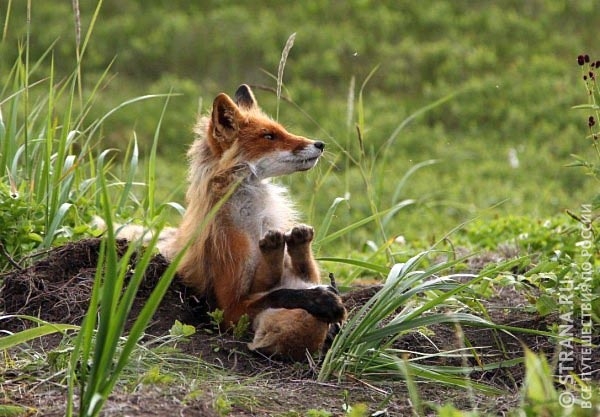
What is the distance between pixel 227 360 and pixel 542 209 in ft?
21.7

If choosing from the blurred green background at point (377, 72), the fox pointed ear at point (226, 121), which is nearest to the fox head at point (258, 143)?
the fox pointed ear at point (226, 121)

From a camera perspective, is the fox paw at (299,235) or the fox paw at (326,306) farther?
the fox paw at (299,235)

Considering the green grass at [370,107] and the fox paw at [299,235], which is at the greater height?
the fox paw at [299,235]

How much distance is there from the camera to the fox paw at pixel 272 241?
5195 mm

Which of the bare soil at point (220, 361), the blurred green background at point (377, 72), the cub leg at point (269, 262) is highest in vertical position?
the cub leg at point (269, 262)

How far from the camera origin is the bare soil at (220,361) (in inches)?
164

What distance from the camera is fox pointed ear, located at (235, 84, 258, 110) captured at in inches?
246

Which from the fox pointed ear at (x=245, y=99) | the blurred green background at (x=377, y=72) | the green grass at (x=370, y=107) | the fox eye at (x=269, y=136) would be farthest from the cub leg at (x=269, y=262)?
the blurred green background at (x=377, y=72)

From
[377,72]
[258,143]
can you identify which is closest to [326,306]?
[258,143]

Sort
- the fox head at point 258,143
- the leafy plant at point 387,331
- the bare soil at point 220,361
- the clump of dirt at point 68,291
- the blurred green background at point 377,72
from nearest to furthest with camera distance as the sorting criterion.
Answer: the bare soil at point 220,361 → the leafy plant at point 387,331 → the clump of dirt at point 68,291 → the fox head at point 258,143 → the blurred green background at point 377,72

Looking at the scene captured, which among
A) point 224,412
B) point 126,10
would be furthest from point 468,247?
point 126,10

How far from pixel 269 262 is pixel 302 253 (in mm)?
211

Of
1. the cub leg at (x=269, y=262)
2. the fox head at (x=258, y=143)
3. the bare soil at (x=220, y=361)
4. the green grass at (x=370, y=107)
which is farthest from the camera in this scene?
the green grass at (x=370, y=107)

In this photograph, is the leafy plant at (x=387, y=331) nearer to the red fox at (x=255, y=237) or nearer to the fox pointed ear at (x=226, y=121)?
the red fox at (x=255, y=237)
